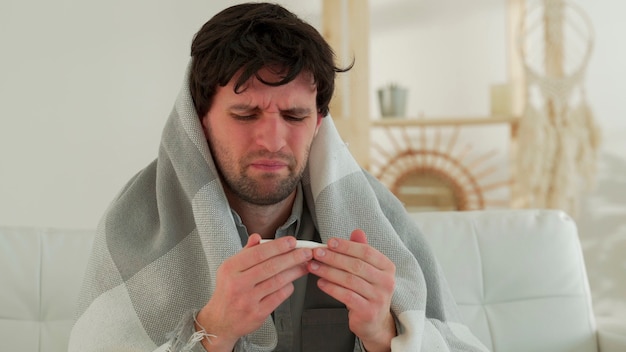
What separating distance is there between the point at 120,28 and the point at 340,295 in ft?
6.23

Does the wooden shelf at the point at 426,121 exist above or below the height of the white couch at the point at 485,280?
above

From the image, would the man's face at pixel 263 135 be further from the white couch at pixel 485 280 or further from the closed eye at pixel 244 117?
the white couch at pixel 485 280

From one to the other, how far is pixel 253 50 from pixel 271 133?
17 centimetres

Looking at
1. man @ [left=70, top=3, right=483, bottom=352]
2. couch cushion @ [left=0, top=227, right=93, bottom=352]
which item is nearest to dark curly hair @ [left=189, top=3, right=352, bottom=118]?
man @ [left=70, top=3, right=483, bottom=352]

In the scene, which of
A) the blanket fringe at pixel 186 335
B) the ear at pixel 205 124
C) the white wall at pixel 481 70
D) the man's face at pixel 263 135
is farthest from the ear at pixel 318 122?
the white wall at pixel 481 70

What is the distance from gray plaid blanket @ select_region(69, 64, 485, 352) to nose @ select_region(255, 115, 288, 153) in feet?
0.43

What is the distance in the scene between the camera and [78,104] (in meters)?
2.77

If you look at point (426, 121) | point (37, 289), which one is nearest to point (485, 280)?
point (37, 289)

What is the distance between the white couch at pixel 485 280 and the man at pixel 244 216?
28cm

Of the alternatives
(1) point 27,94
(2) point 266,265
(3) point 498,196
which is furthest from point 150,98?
(3) point 498,196

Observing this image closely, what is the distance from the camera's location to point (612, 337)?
1.86m

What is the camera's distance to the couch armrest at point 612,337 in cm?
184

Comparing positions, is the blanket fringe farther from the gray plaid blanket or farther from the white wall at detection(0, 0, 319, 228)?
the white wall at detection(0, 0, 319, 228)

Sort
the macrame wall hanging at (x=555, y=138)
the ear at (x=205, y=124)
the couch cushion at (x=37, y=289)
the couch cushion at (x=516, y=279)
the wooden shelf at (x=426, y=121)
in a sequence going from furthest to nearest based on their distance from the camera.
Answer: the wooden shelf at (x=426, y=121) < the macrame wall hanging at (x=555, y=138) < the couch cushion at (x=516, y=279) < the couch cushion at (x=37, y=289) < the ear at (x=205, y=124)
